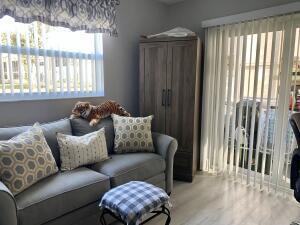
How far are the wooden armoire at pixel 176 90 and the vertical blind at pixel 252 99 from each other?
0.32 m

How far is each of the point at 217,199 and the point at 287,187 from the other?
846mm

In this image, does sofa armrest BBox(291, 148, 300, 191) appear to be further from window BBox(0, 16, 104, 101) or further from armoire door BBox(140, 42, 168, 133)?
window BBox(0, 16, 104, 101)

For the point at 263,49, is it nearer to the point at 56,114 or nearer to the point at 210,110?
the point at 210,110

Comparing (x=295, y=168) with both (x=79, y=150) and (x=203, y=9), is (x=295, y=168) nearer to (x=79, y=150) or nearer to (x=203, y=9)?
(x=79, y=150)

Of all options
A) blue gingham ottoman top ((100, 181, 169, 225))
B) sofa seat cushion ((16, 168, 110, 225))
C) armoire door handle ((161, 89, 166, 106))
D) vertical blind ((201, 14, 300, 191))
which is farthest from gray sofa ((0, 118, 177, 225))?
vertical blind ((201, 14, 300, 191))

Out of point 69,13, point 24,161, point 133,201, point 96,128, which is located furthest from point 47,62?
point 133,201

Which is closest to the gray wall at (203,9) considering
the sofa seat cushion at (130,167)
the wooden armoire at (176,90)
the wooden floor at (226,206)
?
the wooden armoire at (176,90)

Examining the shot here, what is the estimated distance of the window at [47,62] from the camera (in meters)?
2.15

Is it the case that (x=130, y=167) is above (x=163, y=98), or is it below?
below

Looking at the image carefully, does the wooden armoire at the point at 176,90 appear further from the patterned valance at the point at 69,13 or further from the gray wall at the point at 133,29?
the patterned valance at the point at 69,13

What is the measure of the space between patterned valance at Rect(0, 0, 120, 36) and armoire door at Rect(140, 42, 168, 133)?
21.1 inches

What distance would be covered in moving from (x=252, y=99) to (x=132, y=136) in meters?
1.54

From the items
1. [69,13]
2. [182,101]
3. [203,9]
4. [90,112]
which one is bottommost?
[90,112]

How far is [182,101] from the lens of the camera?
2865 mm
